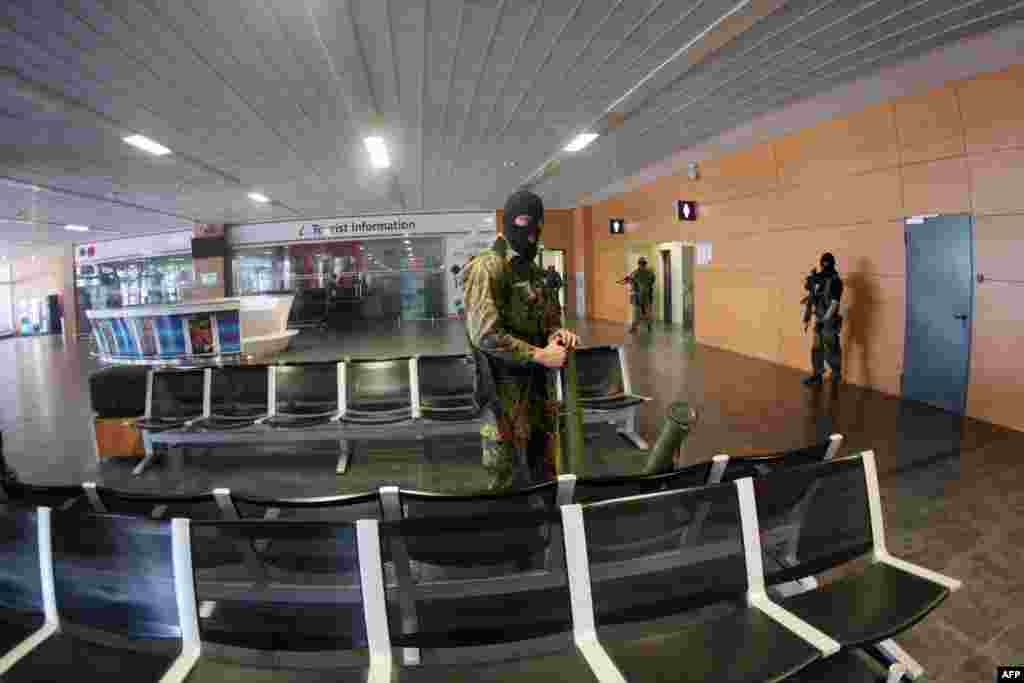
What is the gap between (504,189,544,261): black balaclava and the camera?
7.52ft

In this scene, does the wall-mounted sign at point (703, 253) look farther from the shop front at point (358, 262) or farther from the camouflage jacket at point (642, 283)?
the shop front at point (358, 262)

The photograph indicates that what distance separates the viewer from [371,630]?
142 centimetres

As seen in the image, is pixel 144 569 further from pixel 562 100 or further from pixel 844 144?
pixel 844 144

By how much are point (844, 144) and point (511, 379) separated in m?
6.91

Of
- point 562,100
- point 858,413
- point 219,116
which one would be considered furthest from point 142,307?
point 858,413

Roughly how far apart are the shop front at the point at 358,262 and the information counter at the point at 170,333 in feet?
32.5

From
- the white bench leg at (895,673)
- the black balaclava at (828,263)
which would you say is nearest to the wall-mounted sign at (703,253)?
the black balaclava at (828,263)

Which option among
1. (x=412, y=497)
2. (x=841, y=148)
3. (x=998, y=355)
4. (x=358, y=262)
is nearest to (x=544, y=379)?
(x=412, y=497)

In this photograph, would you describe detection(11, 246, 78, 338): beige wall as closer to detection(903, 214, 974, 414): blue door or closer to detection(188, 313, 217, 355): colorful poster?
detection(188, 313, 217, 355): colorful poster

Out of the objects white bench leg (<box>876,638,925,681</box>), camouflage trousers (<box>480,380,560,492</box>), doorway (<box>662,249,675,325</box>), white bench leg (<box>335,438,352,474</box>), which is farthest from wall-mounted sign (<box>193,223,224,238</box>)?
white bench leg (<box>876,638,925,681</box>)

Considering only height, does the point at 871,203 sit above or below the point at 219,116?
below

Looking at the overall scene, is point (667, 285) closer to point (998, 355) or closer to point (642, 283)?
point (642, 283)

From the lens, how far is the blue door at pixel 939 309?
5363 mm

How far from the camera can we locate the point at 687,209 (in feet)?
34.4
